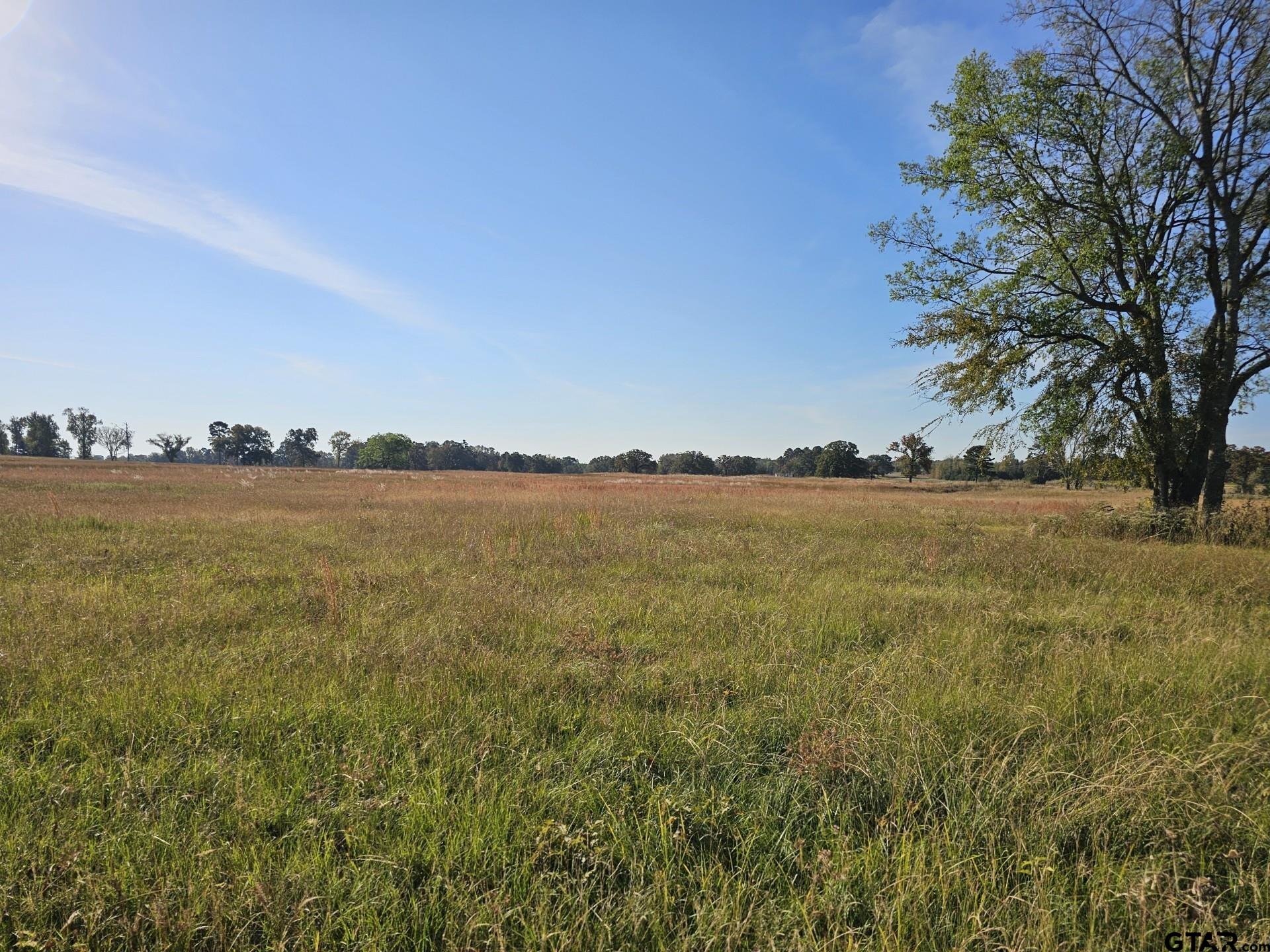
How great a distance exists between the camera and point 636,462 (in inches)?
5413

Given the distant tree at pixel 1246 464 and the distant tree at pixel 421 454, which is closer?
the distant tree at pixel 1246 464

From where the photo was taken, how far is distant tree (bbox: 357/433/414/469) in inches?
5027

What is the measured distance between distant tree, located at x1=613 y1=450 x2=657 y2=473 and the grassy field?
128814 millimetres

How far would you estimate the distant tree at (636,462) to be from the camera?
138m

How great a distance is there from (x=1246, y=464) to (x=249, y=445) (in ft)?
576

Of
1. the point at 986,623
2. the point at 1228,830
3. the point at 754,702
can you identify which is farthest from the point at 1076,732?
the point at 986,623

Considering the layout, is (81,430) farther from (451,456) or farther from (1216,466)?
(1216,466)

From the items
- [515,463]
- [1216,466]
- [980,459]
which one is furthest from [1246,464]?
[515,463]

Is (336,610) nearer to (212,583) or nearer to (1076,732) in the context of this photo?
(212,583)

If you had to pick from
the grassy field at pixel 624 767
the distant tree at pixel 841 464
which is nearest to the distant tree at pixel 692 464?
the distant tree at pixel 841 464

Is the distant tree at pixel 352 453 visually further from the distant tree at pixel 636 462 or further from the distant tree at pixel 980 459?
the distant tree at pixel 980 459

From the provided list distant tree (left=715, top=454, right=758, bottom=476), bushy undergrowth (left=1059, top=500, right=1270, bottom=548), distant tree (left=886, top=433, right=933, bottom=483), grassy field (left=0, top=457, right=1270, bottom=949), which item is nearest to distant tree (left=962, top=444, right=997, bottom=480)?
bushy undergrowth (left=1059, top=500, right=1270, bottom=548)

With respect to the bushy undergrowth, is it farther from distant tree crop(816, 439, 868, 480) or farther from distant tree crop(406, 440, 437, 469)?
distant tree crop(406, 440, 437, 469)

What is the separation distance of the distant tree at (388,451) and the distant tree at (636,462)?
55.5 meters
